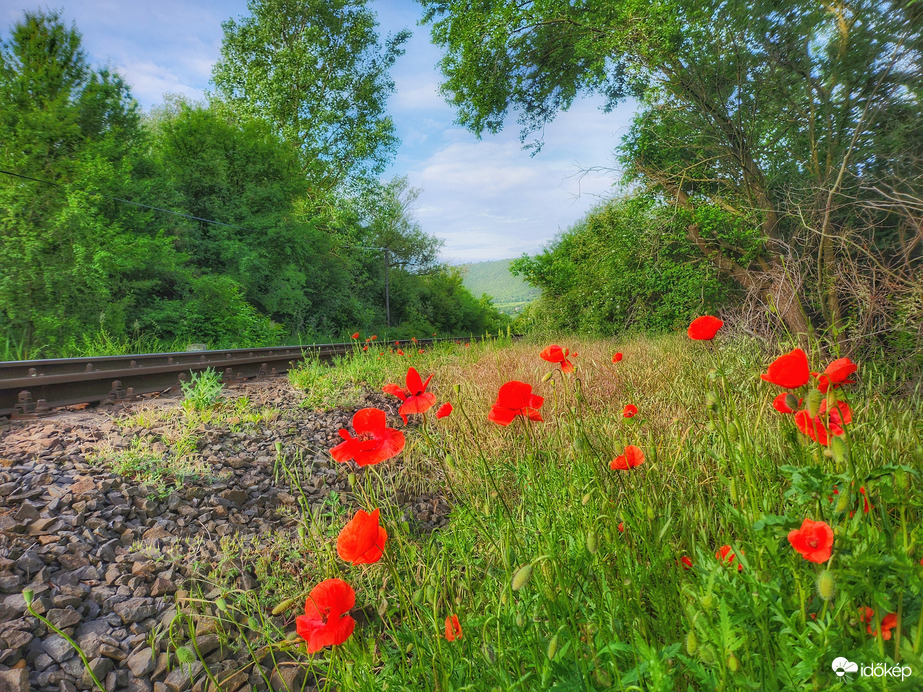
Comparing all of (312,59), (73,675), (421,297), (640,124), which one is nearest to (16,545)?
(73,675)

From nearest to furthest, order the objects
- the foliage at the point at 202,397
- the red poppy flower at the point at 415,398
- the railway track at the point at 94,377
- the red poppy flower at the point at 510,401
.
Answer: the red poppy flower at the point at 510,401, the red poppy flower at the point at 415,398, the foliage at the point at 202,397, the railway track at the point at 94,377

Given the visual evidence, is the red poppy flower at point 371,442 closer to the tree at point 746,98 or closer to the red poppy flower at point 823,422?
the red poppy flower at point 823,422

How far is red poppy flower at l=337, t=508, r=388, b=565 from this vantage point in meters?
0.99

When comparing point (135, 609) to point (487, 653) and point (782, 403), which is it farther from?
point (782, 403)

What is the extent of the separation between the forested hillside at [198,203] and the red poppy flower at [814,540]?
995 centimetres

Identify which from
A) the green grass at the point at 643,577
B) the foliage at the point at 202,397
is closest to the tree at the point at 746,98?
the green grass at the point at 643,577

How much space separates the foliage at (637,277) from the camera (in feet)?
30.0

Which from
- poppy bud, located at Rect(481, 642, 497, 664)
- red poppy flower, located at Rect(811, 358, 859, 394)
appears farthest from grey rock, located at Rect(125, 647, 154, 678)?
red poppy flower, located at Rect(811, 358, 859, 394)

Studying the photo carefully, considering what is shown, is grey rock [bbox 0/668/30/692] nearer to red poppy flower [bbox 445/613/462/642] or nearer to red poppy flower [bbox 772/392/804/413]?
red poppy flower [bbox 445/613/462/642]

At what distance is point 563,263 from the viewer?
16.4 metres

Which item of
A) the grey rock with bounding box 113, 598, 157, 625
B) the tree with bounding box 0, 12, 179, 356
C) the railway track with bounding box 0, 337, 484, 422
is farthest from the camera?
the tree with bounding box 0, 12, 179, 356

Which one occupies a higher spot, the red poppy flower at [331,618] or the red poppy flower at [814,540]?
the red poppy flower at [814,540]

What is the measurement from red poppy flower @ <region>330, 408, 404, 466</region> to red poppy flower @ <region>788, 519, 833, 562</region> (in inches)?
33.4

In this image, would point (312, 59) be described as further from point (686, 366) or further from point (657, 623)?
point (657, 623)
